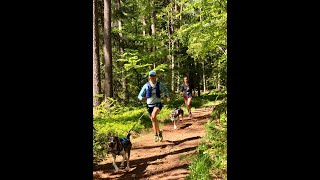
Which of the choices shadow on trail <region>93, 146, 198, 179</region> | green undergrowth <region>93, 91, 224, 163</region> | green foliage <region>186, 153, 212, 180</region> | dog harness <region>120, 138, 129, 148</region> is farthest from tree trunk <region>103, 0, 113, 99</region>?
green foliage <region>186, 153, 212, 180</region>

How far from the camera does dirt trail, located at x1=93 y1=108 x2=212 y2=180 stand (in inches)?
239

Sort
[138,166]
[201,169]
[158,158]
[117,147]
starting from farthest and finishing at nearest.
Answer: [158,158] < [138,166] < [117,147] < [201,169]

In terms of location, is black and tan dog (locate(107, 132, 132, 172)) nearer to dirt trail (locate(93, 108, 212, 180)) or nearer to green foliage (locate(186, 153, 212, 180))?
dirt trail (locate(93, 108, 212, 180))

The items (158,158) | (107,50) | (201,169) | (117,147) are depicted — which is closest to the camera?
(201,169)

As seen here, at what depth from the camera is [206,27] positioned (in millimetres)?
9711

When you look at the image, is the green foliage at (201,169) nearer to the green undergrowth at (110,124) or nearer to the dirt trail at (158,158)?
the dirt trail at (158,158)

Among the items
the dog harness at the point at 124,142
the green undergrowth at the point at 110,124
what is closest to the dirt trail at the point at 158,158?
the green undergrowth at the point at 110,124

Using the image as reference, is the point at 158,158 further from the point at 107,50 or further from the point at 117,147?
the point at 107,50

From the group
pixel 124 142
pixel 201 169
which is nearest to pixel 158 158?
pixel 124 142

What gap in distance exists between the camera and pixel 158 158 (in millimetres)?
7121

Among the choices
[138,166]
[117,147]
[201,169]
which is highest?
[117,147]
